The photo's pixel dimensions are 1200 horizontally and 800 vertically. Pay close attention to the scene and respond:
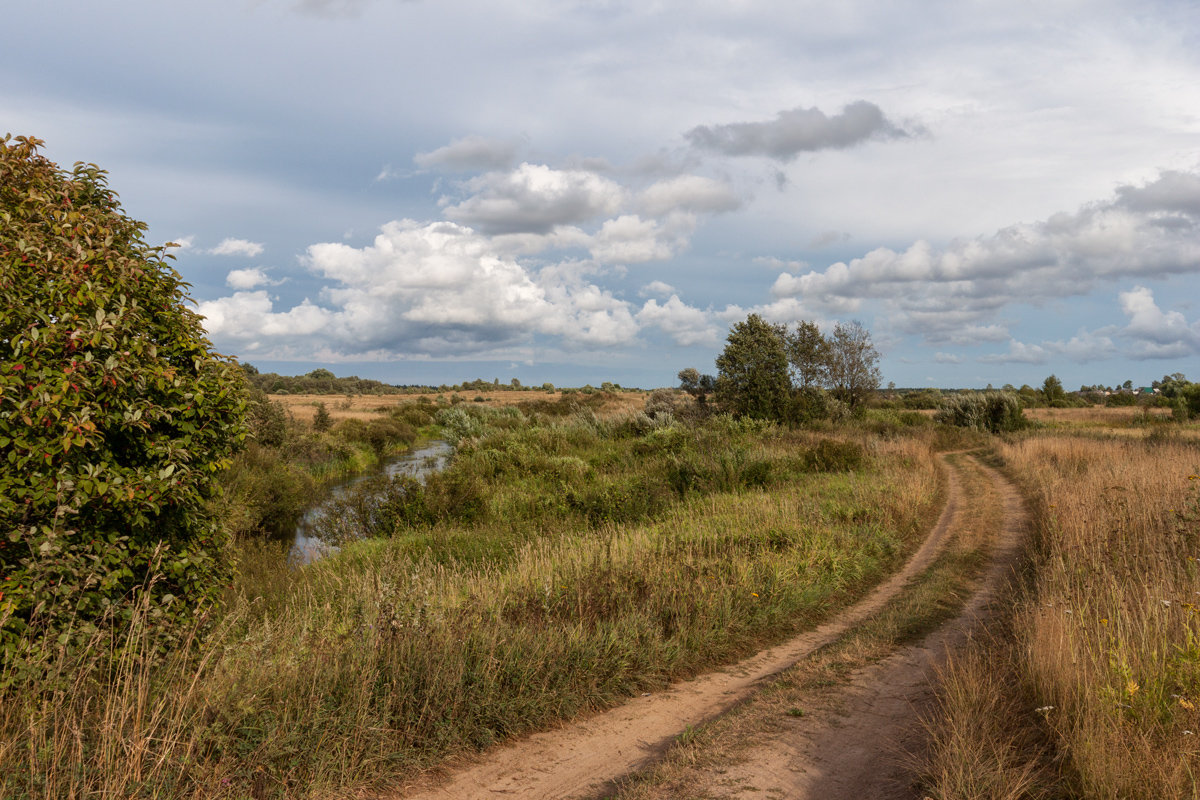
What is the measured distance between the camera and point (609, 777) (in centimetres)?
473

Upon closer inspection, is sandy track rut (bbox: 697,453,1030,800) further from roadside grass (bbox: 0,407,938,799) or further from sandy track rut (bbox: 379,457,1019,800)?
roadside grass (bbox: 0,407,938,799)

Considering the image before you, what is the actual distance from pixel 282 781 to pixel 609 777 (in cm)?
219

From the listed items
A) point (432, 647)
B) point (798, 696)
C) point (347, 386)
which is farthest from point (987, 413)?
point (347, 386)

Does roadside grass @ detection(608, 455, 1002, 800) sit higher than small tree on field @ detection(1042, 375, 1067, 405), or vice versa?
small tree on field @ detection(1042, 375, 1067, 405)

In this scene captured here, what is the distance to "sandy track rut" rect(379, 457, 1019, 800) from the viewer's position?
15.0 feet

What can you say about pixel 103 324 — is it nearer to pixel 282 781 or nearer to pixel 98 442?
pixel 98 442

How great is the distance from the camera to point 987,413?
117 feet

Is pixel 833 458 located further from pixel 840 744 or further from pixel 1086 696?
pixel 1086 696

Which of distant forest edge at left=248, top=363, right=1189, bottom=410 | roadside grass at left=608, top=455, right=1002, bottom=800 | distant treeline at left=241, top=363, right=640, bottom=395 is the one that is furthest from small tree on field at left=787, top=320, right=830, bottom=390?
distant treeline at left=241, top=363, right=640, bottom=395

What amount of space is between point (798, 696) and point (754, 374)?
78.5 ft

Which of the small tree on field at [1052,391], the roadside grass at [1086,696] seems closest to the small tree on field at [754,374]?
the roadside grass at [1086,696]

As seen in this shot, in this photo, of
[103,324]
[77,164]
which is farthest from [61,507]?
[77,164]

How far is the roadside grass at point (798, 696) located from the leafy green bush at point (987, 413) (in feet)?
89.2

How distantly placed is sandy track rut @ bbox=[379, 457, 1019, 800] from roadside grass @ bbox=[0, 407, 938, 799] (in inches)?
7.3
